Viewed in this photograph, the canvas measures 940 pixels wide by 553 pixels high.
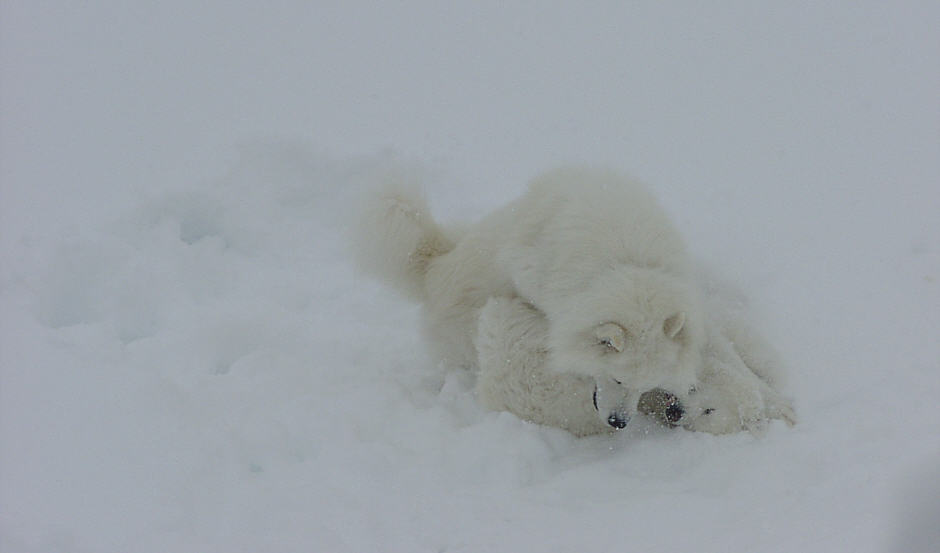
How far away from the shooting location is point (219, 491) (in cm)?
410

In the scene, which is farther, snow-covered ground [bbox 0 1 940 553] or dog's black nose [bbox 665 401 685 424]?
dog's black nose [bbox 665 401 685 424]

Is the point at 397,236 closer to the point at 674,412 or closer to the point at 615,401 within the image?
the point at 615,401

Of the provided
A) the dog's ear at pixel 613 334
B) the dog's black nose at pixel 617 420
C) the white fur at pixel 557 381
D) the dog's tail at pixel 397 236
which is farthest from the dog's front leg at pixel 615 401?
the dog's tail at pixel 397 236

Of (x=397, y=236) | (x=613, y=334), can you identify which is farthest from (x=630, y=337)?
(x=397, y=236)

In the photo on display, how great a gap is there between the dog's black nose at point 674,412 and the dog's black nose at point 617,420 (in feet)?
1.01

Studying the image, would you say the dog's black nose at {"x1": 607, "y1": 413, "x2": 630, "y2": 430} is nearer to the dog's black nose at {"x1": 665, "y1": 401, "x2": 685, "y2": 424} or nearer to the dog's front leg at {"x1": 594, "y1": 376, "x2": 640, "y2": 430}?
the dog's front leg at {"x1": 594, "y1": 376, "x2": 640, "y2": 430}

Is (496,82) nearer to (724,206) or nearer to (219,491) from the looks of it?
(724,206)

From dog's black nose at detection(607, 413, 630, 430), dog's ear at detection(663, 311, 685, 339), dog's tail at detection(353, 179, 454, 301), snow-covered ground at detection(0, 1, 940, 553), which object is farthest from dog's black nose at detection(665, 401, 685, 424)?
dog's tail at detection(353, 179, 454, 301)

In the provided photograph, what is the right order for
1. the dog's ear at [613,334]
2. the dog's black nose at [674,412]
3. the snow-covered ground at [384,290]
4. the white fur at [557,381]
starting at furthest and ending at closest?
the dog's black nose at [674,412] → the white fur at [557,381] → the dog's ear at [613,334] → the snow-covered ground at [384,290]

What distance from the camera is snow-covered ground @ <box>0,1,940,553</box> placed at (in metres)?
3.89

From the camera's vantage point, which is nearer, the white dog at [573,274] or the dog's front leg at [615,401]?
the white dog at [573,274]

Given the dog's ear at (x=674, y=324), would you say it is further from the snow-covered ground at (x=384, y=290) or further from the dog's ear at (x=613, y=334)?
the snow-covered ground at (x=384, y=290)

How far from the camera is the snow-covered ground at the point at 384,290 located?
12.8ft

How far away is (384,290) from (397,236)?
2.46 feet
